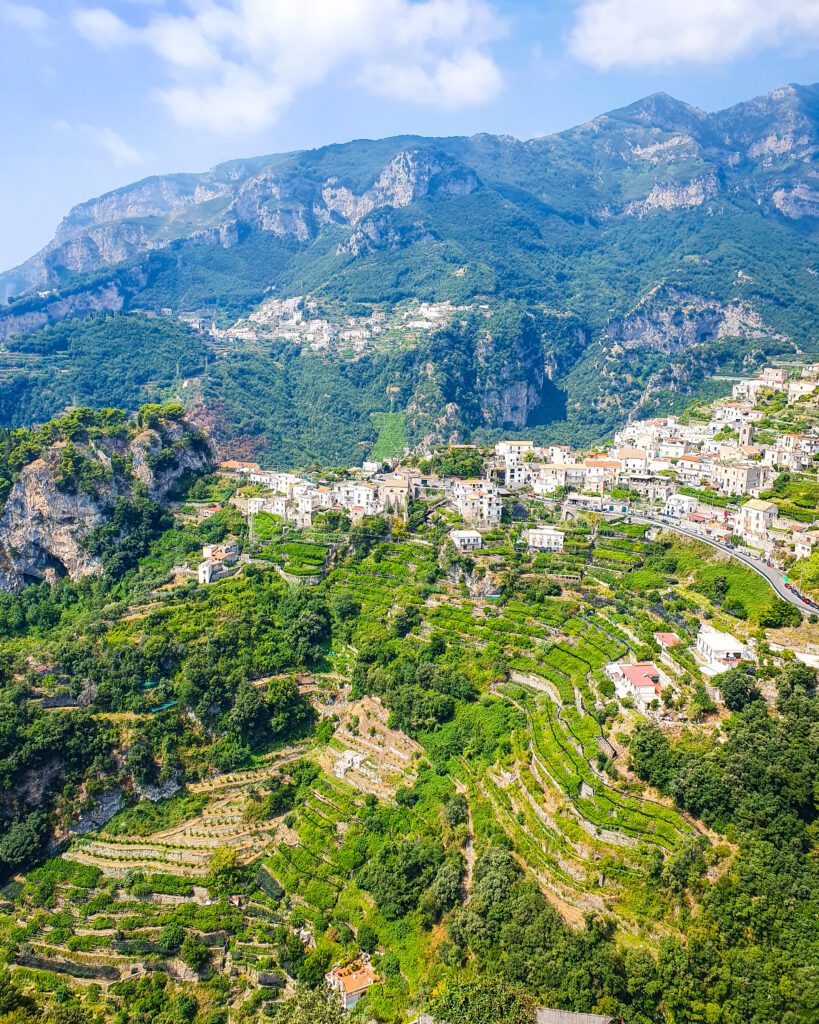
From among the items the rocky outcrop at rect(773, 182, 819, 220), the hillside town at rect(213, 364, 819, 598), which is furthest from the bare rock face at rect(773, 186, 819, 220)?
the hillside town at rect(213, 364, 819, 598)

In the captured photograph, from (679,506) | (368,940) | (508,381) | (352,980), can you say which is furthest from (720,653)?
(508,381)

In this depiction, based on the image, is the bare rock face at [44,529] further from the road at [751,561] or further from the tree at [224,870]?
the road at [751,561]

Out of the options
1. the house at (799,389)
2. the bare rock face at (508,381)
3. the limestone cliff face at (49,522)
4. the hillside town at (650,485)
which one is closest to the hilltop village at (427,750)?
the hillside town at (650,485)

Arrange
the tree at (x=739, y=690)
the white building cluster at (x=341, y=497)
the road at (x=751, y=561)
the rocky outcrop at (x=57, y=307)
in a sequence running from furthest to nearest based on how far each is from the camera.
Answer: the rocky outcrop at (x=57, y=307) < the white building cluster at (x=341, y=497) < the road at (x=751, y=561) < the tree at (x=739, y=690)

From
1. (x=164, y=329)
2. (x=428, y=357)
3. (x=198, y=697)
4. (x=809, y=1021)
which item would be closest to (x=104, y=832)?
(x=198, y=697)

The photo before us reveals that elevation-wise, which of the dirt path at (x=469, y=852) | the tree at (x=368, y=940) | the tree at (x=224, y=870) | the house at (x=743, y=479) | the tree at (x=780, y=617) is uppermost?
Answer: the house at (x=743, y=479)

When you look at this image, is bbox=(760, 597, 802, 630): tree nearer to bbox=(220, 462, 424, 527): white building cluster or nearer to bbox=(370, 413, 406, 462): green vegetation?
bbox=(220, 462, 424, 527): white building cluster
